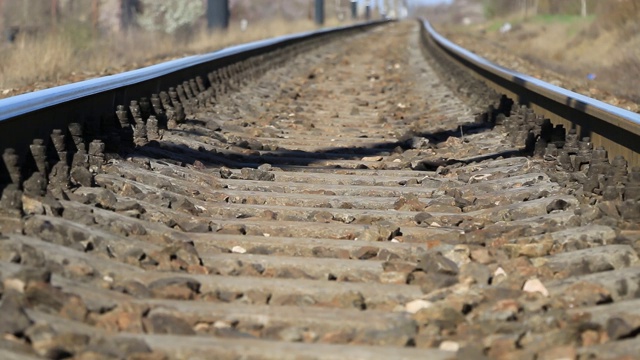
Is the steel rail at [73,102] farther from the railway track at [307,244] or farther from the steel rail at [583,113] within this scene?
the steel rail at [583,113]

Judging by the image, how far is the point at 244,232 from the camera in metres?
5.01

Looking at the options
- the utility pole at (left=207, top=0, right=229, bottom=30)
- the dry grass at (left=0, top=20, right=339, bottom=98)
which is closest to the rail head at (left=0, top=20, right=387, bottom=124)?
the dry grass at (left=0, top=20, right=339, bottom=98)

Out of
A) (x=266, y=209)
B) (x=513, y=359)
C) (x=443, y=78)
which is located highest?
(x=513, y=359)

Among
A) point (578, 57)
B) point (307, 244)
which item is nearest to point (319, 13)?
point (578, 57)

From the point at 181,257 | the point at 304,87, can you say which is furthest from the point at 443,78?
the point at 181,257

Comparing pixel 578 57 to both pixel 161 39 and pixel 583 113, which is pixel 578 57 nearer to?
pixel 161 39

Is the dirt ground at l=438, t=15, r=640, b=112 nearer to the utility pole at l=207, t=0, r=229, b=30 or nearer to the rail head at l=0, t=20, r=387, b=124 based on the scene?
the rail head at l=0, t=20, r=387, b=124

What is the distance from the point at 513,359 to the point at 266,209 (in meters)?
2.34

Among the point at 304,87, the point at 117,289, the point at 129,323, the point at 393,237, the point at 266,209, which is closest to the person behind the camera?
the point at 129,323

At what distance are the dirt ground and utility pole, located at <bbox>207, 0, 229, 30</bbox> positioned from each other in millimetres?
6688

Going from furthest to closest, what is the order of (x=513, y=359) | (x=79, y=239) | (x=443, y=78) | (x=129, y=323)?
(x=443, y=78), (x=79, y=239), (x=129, y=323), (x=513, y=359)

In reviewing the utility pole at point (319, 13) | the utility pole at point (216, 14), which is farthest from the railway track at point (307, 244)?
the utility pole at point (319, 13)

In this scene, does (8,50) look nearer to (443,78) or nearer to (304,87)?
(304,87)

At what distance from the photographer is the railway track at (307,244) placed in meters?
3.49
